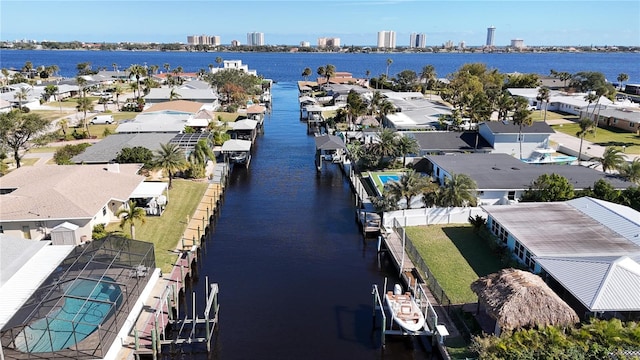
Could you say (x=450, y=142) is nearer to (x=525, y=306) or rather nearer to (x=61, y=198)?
(x=525, y=306)

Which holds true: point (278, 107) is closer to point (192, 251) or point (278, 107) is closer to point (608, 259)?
point (192, 251)

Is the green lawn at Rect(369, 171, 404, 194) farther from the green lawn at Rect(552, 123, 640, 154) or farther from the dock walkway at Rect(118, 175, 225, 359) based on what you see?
the green lawn at Rect(552, 123, 640, 154)

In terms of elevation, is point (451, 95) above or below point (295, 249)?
above

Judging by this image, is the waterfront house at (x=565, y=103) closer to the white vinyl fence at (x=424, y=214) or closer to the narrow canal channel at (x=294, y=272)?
the white vinyl fence at (x=424, y=214)

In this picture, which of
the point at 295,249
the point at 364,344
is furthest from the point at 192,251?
the point at 364,344

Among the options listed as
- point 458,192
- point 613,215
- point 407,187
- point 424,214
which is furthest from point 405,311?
point 613,215

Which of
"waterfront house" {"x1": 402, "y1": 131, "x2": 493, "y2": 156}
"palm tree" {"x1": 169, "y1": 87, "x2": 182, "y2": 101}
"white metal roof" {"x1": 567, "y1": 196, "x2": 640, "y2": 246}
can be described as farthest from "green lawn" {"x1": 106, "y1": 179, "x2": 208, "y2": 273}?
"palm tree" {"x1": 169, "y1": 87, "x2": 182, "y2": 101}
